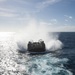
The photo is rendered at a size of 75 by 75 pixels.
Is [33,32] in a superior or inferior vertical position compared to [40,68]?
superior

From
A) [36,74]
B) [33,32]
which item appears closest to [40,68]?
[36,74]

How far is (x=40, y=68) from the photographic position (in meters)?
52.8

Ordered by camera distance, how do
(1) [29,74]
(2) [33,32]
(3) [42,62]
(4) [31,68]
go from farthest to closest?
1. (2) [33,32]
2. (3) [42,62]
3. (4) [31,68]
4. (1) [29,74]

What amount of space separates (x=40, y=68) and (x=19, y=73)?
934 cm

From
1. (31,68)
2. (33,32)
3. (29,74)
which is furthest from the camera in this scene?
(33,32)

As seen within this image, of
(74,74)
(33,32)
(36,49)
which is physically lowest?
Result: (74,74)

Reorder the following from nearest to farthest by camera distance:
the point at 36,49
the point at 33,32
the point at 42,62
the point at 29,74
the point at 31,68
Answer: the point at 29,74 < the point at 31,68 < the point at 42,62 < the point at 36,49 < the point at 33,32

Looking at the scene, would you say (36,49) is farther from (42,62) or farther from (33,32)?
(33,32)

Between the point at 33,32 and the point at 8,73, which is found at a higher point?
the point at 33,32

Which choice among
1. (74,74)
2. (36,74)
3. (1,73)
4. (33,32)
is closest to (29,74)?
(36,74)

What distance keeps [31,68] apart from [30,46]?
117ft

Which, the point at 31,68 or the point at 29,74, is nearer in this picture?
the point at 29,74

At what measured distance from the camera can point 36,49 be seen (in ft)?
281

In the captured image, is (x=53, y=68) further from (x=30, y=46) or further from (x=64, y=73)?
(x=30, y=46)
